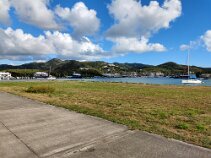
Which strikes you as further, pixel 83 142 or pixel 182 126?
pixel 182 126

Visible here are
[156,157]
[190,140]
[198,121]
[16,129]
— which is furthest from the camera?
[198,121]

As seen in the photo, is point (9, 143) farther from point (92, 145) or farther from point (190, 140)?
point (190, 140)

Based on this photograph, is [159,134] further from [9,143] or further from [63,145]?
[9,143]

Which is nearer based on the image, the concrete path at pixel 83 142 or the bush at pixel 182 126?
the concrete path at pixel 83 142

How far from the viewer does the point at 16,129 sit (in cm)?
790

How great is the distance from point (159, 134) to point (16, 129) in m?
4.20

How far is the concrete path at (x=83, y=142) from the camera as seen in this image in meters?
5.52

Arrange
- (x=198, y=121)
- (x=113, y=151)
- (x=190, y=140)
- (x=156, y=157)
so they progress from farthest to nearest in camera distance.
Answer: (x=198, y=121)
(x=190, y=140)
(x=113, y=151)
(x=156, y=157)

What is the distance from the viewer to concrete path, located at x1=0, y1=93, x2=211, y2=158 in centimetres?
552

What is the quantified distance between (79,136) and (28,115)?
413cm

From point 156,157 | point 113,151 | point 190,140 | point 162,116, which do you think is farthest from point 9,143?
point 162,116

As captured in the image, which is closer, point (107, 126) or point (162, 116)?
point (107, 126)

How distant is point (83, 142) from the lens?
6.39 m

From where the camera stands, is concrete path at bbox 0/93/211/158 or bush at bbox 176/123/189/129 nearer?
concrete path at bbox 0/93/211/158
